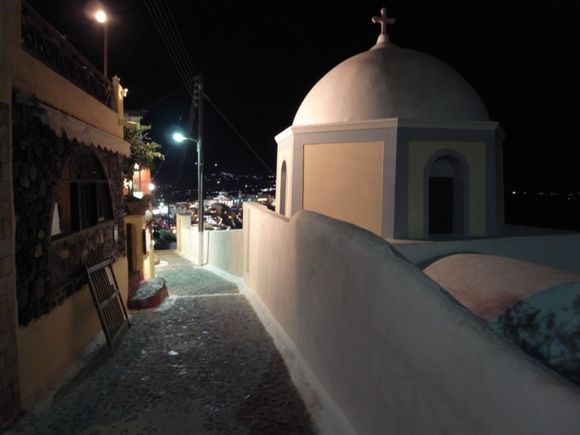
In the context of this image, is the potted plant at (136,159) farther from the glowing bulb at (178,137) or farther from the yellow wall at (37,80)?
the glowing bulb at (178,137)

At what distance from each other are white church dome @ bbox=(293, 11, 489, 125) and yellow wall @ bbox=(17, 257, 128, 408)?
6618mm

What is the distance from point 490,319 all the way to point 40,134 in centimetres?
525

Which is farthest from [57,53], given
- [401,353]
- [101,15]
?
[101,15]

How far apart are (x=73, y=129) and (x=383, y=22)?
928 centimetres

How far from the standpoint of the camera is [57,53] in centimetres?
547

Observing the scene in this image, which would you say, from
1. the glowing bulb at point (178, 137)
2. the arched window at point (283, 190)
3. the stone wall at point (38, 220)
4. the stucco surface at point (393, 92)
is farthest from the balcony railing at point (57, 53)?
the glowing bulb at point (178, 137)

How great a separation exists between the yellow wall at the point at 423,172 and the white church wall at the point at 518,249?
2.54ft

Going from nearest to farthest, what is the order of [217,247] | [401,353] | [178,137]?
[401,353], [217,247], [178,137]

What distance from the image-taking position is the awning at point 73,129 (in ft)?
15.5

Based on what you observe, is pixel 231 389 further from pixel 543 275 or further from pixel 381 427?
pixel 543 275

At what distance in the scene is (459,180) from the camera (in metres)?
10.0

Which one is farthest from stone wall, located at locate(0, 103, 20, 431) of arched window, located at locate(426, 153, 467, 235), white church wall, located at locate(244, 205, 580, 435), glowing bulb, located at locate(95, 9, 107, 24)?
arched window, located at locate(426, 153, 467, 235)

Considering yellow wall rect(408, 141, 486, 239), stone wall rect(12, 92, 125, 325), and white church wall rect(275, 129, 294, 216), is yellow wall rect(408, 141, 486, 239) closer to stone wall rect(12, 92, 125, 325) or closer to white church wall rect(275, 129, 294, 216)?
white church wall rect(275, 129, 294, 216)

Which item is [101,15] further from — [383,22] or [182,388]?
[182,388]
